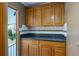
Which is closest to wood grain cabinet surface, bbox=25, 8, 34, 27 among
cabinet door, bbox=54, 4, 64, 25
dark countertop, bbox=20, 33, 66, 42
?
dark countertop, bbox=20, 33, 66, 42

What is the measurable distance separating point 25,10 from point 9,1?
0.22 meters

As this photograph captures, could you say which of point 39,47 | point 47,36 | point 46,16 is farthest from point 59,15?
point 39,47

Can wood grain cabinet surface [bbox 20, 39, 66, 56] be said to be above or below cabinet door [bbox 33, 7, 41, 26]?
below

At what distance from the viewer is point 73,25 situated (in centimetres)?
111

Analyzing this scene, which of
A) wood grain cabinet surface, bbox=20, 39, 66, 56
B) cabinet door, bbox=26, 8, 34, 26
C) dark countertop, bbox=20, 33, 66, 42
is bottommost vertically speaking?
wood grain cabinet surface, bbox=20, 39, 66, 56

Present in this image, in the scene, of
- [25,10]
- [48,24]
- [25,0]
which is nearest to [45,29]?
[48,24]

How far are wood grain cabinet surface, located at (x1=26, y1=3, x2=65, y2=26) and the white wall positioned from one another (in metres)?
0.08

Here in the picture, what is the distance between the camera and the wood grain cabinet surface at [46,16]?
1237 millimetres

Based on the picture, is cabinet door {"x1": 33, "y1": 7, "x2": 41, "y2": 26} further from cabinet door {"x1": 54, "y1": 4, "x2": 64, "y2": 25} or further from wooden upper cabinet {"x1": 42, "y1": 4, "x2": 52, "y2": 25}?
cabinet door {"x1": 54, "y1": 4, "x2": 64, "y2": 25}

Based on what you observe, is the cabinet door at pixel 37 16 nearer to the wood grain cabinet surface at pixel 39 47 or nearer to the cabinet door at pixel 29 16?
the cabinet door at pixel 29 16

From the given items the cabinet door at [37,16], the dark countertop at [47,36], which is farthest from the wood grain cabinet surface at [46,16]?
the dark countertop at [47,36]

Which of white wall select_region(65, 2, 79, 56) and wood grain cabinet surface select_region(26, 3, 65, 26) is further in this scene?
wood grain cabinet surface select_region(26, 3, 65, 26)

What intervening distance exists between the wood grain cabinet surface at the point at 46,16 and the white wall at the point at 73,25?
0.08 meters

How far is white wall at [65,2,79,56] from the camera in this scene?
3.52 feet
